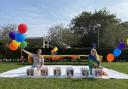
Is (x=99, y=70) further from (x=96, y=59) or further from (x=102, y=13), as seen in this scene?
(x=102, y=13)

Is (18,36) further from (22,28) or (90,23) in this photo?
(90,23)

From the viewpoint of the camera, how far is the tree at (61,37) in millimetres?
57537

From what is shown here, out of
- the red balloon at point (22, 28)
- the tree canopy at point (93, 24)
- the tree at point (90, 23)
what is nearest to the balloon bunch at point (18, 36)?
the red balloon at point (22, 28)

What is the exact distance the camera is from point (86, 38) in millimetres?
62656

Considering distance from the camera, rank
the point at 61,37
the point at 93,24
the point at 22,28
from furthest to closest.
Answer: the point at 93,24 → the point at 61,37 → the point at 22,28

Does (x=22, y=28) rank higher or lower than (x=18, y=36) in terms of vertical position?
higher

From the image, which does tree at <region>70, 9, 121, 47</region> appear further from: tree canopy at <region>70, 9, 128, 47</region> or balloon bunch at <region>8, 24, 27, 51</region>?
balloon bunch at <region>8, 24, 27, 51</region>

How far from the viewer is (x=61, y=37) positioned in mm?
57594

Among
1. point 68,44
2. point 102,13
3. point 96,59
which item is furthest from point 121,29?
point 96,59

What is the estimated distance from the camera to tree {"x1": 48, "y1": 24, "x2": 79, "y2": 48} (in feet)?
189

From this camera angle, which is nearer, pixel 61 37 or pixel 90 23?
pixel 61 37

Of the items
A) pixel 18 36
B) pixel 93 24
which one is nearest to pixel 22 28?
pixel 18 36

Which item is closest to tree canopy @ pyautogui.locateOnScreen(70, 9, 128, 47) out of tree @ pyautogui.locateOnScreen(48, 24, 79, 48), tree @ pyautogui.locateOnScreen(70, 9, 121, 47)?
tree @ pyautogui.locateOnScreen(70, 9, 121, 47)

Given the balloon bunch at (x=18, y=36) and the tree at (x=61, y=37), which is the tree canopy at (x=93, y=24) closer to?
the tree at (x=61, y=37)
